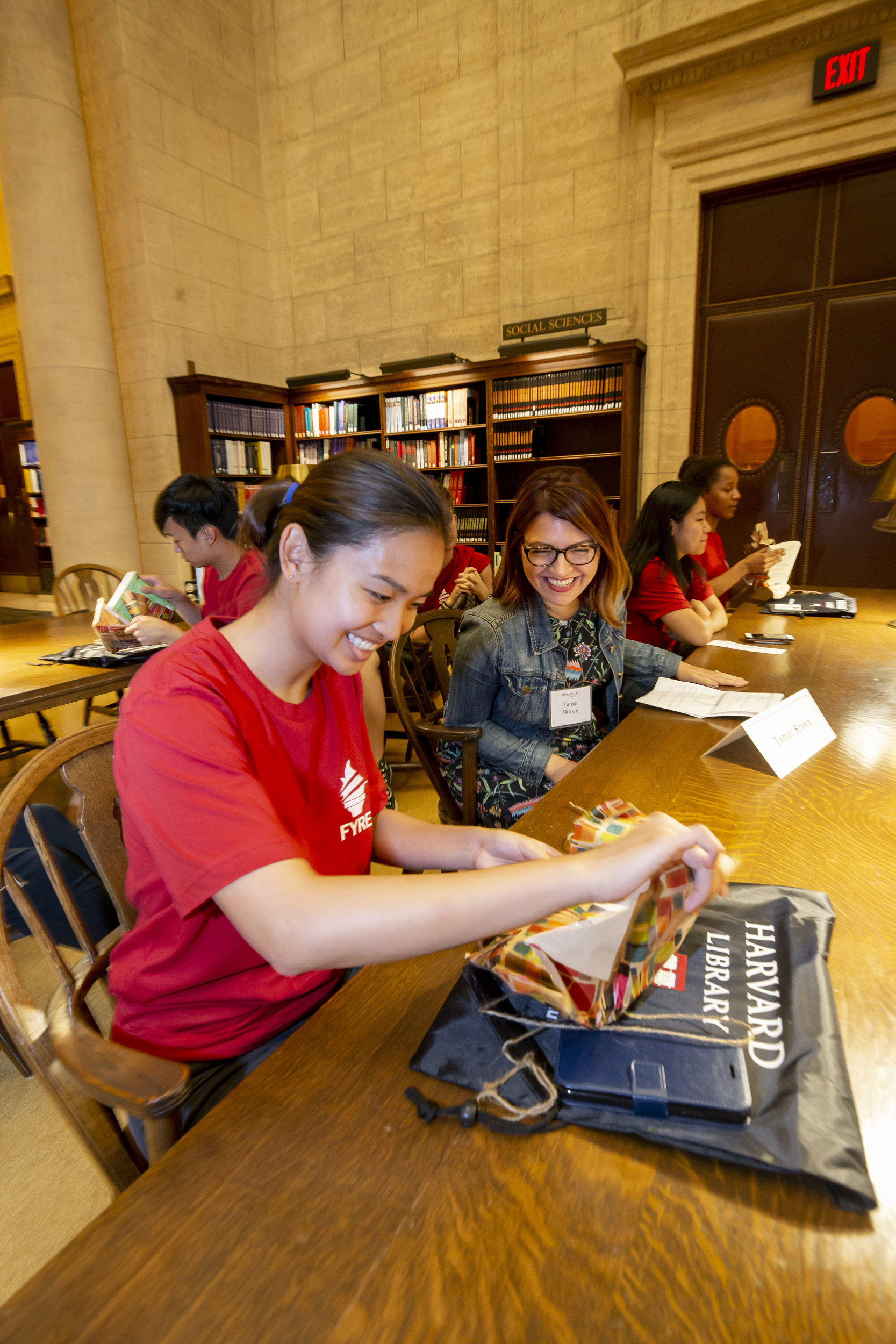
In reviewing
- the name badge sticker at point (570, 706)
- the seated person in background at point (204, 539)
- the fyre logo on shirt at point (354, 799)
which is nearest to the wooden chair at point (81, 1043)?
the fyre logo on shirt at point (354, 799)

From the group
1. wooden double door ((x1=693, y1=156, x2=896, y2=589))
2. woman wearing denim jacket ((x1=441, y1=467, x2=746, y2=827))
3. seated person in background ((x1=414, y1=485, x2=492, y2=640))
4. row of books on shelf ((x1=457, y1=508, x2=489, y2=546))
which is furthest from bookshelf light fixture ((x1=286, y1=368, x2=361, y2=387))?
woman wearing denim jacket ((x1=441, y1=467, x2=746, y2=827))

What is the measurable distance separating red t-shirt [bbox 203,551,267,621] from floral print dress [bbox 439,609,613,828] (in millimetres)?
1028

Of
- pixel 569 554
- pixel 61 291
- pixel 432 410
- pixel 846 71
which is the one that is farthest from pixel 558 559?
pixel 61 291

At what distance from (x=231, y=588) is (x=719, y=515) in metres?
2.42

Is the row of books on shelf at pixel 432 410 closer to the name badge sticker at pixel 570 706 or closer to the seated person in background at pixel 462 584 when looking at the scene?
the seated person in background at pixel 462 584

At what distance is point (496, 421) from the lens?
5391 mm

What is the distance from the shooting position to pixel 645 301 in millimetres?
5016

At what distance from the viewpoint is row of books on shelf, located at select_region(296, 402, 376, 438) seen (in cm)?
604

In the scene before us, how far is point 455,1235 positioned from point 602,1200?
0.35 ft

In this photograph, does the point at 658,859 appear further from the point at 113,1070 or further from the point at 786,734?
the point at 786,734

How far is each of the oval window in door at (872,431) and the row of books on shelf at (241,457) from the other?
4.65 m

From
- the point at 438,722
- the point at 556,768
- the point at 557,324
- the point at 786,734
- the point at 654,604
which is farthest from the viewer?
the point at 557,324

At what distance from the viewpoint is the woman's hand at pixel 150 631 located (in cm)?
257

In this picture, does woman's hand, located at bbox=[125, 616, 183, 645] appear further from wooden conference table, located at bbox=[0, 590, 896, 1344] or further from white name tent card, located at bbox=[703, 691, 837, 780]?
wooden conference table, located at bbox=[0, 590, 896, 1344]
